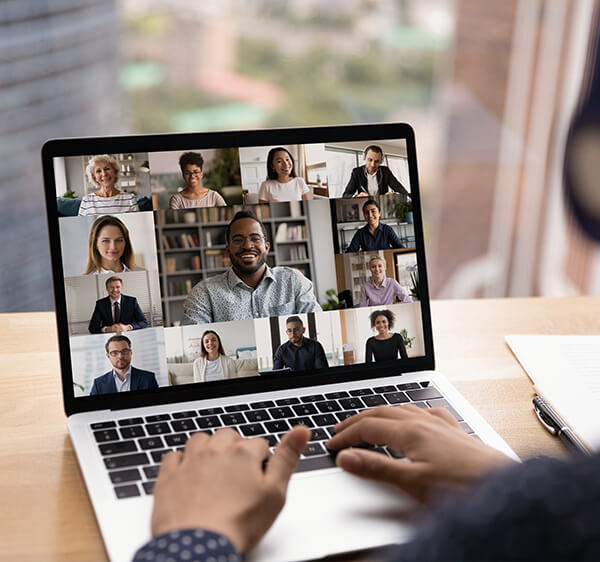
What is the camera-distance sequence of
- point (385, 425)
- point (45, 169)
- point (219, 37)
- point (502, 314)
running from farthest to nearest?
1. point (219, 37)
2. point (502, 314)
3. point (45, 169)
4. point (385, 425)

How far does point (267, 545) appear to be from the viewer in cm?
46

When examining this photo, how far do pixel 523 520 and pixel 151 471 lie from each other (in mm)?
376

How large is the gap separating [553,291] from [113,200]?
217 cm

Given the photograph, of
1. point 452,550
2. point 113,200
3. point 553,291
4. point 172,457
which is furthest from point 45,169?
point 553,291

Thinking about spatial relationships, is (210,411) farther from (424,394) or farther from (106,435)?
(424,394)

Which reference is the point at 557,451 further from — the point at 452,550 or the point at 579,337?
the point at 452,550

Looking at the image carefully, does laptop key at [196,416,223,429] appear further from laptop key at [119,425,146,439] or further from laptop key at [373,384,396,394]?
laptop key at [373,384,396,394]

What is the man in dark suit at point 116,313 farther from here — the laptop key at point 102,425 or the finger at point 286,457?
the finger at point 286,457

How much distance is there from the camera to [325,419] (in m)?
0.63

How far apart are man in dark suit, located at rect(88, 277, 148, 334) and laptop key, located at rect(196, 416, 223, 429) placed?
0.38 ft

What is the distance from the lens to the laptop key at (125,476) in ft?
1.74

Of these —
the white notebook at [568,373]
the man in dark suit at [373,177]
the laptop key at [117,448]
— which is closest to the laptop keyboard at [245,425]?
the laptop key at [117,448]

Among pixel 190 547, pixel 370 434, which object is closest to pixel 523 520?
pixel 190 547

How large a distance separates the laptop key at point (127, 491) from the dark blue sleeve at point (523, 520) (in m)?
0.32
